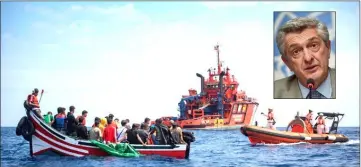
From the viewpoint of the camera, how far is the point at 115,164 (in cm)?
1238

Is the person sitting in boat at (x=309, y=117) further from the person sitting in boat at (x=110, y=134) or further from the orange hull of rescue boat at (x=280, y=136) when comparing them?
the person sitting in boat at (x=110, y=134)

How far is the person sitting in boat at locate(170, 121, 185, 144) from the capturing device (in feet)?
42.7

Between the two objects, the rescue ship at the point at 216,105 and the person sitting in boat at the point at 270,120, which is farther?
the rescue ship at the point at 216,105

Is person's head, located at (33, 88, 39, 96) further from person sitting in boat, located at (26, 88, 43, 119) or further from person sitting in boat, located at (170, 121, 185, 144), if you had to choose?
person sitting in boat, located at (170, 121, 185, 144)

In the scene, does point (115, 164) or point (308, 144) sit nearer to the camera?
point (115, 164)

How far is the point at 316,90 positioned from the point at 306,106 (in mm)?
402

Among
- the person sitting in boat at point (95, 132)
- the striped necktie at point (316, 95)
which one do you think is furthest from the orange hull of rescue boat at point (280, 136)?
the person sitting in boat at point (95, 132)

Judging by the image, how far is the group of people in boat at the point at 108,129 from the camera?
12828mm

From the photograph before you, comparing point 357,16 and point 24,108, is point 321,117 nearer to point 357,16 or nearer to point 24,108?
point 357,16

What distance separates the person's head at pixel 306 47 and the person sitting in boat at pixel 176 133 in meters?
2.50

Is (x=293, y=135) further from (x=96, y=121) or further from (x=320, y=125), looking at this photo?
(x=96, y=121)

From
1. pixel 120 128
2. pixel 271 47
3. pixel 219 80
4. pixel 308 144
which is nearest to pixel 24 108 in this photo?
pixel 120 128

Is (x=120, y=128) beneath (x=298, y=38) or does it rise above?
beneath

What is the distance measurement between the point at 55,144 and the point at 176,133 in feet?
7.69
